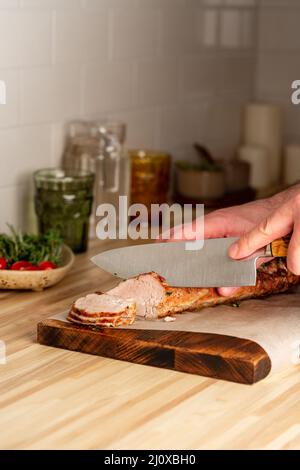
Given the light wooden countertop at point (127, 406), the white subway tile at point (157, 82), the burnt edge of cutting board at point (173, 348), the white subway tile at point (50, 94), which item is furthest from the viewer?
the white subway tile at point (157, 82)

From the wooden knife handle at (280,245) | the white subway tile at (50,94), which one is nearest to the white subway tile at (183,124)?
the white subway tile at (50,94)

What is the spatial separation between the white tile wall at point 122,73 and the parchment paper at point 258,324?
59cm

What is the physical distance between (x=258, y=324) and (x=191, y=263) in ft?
0.50

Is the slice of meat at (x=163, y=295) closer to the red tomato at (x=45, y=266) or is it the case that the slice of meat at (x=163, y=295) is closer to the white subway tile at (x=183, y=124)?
the red tomato at (x=45, y=266)

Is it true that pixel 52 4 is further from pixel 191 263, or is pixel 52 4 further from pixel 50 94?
pixel 191 263

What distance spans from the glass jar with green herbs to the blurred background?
77mm

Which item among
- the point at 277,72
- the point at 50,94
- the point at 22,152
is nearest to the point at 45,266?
the point at 22,152

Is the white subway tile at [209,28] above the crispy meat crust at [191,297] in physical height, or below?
above

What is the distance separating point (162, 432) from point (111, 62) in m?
1.23

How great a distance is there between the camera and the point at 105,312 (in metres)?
1.34

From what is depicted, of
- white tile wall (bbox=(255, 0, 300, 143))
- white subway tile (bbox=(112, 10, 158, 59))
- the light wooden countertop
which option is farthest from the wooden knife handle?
white tile wall (bbox=(255, 0, 300, 143))

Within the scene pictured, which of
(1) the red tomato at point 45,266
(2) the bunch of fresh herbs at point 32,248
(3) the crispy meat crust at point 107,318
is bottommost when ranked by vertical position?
(3) the crispy meat crust at point 107,318

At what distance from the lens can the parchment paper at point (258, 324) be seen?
51.1 inches

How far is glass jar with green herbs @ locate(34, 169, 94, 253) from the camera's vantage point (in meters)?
1.82
